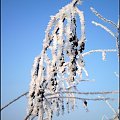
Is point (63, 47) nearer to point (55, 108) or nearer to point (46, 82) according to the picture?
point (46, 82)

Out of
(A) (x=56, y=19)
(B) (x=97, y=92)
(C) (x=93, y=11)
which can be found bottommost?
(B) (x=97, y=92)

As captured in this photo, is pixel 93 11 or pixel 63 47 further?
pixel 93 11

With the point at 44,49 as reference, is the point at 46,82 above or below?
below

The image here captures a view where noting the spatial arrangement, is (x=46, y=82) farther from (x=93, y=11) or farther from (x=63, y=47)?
(x=93, y=11)

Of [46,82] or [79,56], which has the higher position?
[79,56]

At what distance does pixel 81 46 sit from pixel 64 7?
48 cm

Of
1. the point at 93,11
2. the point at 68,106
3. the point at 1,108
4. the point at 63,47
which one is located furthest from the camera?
the point at 68,106

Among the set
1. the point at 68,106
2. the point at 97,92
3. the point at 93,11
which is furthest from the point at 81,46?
the point at 68,106

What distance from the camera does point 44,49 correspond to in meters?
2.24

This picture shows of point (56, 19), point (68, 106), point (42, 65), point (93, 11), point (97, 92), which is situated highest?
point (93, 11)

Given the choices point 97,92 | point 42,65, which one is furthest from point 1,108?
point 97,92

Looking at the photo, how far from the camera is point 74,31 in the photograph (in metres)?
2.06

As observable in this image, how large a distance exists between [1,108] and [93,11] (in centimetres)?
176

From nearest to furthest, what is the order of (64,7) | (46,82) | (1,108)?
(46,82) < (64,7) < (1,108)
